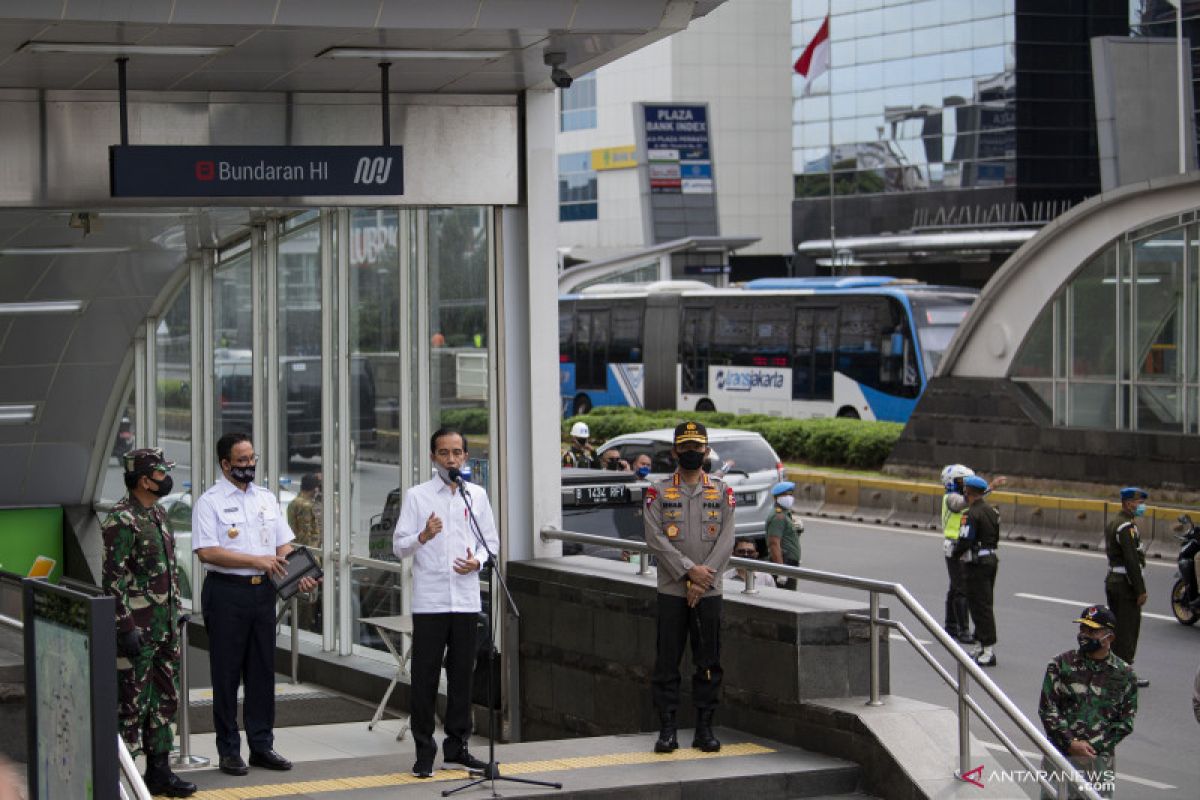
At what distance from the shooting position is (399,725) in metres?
12.4

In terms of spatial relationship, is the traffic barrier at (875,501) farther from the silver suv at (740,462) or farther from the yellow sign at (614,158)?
the yellow sign at (614,158)

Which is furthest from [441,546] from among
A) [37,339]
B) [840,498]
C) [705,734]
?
[840,498]

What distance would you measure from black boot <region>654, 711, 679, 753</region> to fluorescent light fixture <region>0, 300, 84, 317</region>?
9.38 meters

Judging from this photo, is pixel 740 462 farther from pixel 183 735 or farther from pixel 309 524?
pixel 183 735

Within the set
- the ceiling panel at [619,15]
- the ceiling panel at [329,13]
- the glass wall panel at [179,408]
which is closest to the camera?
the ceiling panel at [329,13]

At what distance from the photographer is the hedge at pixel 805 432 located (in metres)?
31.5

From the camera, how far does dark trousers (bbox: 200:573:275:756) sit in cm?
935

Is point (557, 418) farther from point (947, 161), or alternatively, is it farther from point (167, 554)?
point (947, 161)

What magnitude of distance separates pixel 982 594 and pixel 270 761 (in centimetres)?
855

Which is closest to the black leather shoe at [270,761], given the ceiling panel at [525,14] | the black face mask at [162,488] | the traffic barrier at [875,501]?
the black face mask at [162,488]

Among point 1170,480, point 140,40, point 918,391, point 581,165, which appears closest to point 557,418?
point 140,40

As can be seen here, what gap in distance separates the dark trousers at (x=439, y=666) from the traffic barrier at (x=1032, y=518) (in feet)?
55.4

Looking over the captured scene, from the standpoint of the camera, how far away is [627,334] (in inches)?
1719

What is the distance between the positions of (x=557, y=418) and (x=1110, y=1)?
58489 mm
